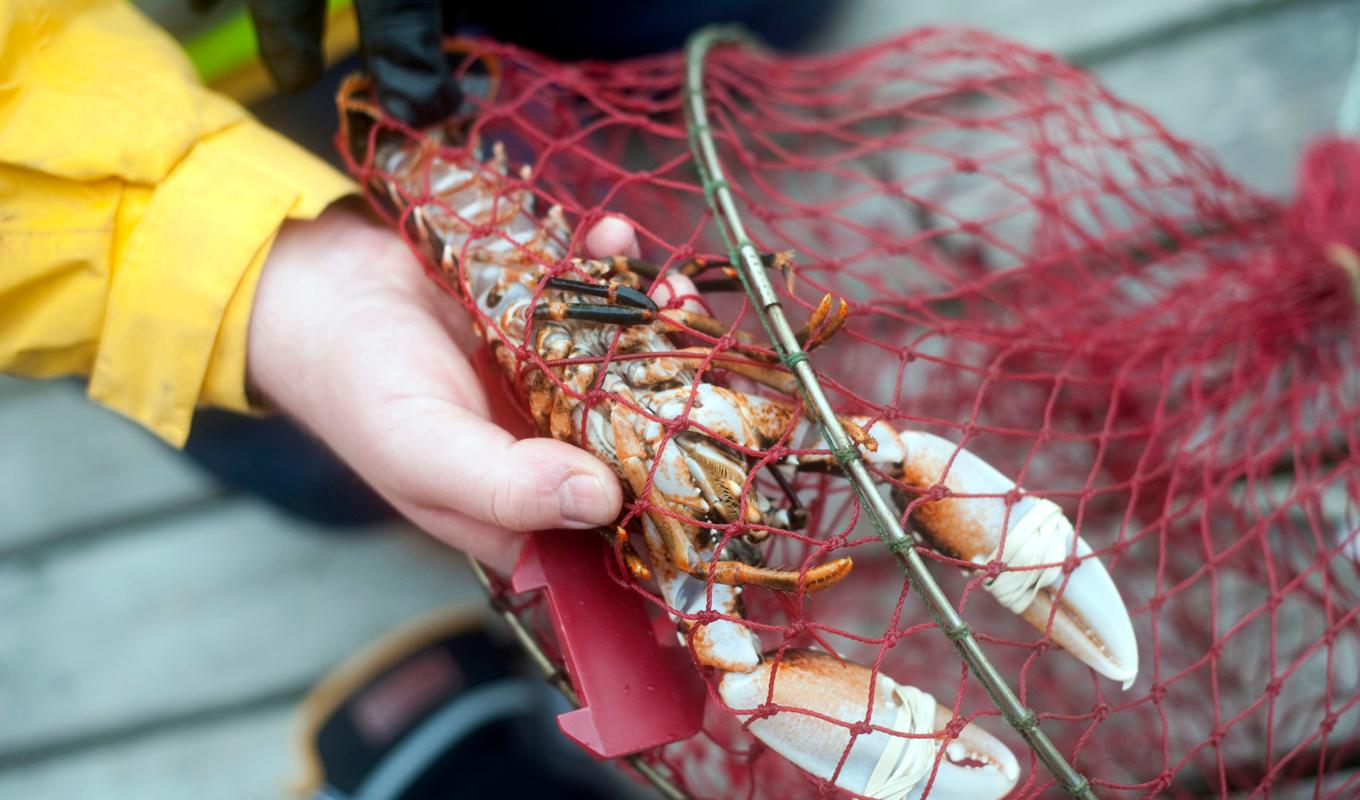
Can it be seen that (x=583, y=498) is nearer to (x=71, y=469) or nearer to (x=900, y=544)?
(x=900, y=544)

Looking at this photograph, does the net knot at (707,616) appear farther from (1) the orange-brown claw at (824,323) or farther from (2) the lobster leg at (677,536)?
(1) the orange-brown claw at (824,323)

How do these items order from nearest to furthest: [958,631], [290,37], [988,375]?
1. [958,631]
2. [988,375]
3. [290,37]

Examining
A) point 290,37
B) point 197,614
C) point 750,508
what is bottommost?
point 197,614

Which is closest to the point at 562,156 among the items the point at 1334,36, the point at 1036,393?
the point at 1036,393

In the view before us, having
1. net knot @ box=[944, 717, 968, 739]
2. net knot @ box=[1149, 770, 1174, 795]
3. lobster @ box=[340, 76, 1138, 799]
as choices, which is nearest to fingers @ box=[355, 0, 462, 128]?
lobster @ box=[340, 76, 1138, 799]

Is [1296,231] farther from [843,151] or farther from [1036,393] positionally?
[843,151]

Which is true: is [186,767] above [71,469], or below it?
below

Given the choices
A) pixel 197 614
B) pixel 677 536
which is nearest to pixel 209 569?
pixel 197 614
